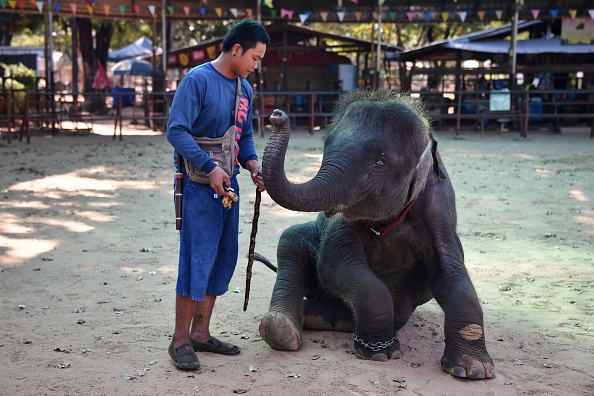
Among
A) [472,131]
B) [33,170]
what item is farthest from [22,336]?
[472,131]

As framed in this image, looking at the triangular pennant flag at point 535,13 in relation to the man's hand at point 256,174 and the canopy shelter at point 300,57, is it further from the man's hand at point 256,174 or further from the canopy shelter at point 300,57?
the man's hand at point 256,174

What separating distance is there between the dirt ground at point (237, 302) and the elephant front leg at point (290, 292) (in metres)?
0.11

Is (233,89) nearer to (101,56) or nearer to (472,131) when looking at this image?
(472,131)

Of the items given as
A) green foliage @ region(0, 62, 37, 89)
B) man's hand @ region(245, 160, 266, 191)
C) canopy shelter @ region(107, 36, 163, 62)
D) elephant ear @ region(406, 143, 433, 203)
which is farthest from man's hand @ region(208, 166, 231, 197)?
canopy shelter @ region(107, 36, 163, 62)

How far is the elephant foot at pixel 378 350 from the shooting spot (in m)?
4.03

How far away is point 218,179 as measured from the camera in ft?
11.9

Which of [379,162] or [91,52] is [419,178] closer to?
[379,162]

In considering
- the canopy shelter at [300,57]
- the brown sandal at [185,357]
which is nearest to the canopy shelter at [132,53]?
the canopy shelter at [300,57]

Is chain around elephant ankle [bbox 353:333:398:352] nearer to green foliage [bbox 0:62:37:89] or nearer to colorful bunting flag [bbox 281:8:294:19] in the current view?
colorful bunting flag [bbox 281:8:294:19]

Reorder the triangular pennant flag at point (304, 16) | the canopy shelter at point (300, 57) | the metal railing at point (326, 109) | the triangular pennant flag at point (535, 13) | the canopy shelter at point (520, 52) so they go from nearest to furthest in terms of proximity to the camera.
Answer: the metal railing at point (326, 109) → the triangular pennant flag at point (535, 13) → the triangular pennant flag at point (304, 16) → the canopy shelter at point (520, 52) → the canopy shelter at point (300, 57)

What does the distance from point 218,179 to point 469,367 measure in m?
1.64

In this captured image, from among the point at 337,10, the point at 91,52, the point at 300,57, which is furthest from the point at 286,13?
the point at 91,52

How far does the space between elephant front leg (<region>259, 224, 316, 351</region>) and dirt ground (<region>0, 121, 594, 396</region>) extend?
0.11 meters

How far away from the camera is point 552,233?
7.31 metres
